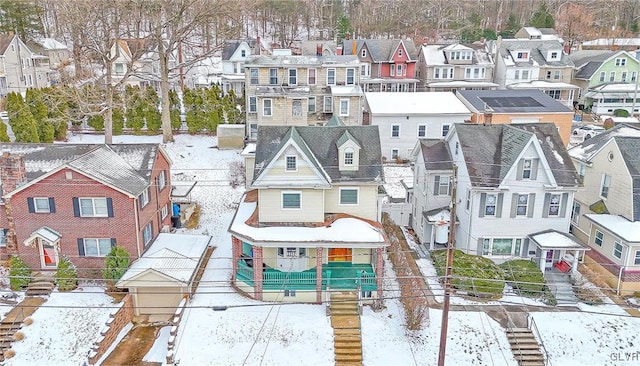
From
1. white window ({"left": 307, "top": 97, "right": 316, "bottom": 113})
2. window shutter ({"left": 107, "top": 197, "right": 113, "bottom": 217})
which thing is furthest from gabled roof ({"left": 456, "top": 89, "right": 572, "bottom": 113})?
window shutter ({"left": 107, "top": 197, "right": 113, "bottom": 217})

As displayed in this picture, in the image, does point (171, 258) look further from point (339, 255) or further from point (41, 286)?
point (339, 255)

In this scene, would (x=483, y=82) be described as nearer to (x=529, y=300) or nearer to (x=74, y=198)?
(x=529, y=300)

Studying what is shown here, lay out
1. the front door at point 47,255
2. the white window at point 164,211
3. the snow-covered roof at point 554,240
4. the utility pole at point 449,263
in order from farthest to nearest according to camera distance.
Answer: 1. the white window at point 164,211
2. the snow-covered roof at point 554,240
3. the front door at point 47,255
4. the utility pole at point 449,263

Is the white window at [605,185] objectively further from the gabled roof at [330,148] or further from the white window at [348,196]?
the white window at [348,196]

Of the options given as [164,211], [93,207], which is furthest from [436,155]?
[93,207]

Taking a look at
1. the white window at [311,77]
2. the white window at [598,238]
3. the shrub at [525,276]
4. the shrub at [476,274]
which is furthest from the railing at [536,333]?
the white window at [311,77]

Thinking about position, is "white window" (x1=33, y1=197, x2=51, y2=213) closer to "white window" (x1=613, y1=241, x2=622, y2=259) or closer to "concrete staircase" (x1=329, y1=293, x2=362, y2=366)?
"concrete staircase" (x1=329, y1=293, x2=362, y2=366)
